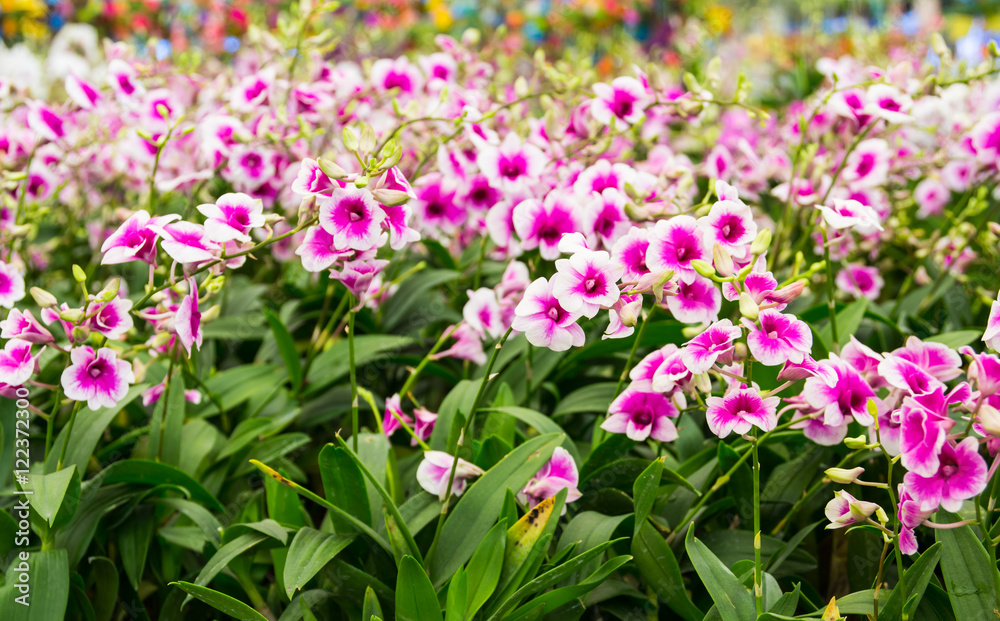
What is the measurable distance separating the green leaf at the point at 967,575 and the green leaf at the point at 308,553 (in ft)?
2.67

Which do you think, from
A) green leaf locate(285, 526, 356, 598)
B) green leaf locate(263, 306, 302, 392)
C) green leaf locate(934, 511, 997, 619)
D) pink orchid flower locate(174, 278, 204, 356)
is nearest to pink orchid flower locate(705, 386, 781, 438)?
green leaf locate(934, 511, 997, 619)

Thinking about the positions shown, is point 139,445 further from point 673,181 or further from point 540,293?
point 673,181

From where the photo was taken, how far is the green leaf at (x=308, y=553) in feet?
3.13

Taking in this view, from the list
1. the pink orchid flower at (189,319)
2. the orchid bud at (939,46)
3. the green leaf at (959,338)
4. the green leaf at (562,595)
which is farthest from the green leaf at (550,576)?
the orchid bud at (939,46)

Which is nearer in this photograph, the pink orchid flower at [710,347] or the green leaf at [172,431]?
the pink orchid flower at [710,347]

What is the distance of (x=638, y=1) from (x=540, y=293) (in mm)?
4960

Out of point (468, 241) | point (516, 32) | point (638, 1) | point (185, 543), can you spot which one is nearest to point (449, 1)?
point (516, 32)

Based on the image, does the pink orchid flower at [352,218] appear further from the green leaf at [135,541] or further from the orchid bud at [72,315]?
the green leaf at [135,541]

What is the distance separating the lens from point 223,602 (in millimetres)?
946

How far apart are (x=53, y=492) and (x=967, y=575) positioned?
125 centimetres

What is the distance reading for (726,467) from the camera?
3.70ft

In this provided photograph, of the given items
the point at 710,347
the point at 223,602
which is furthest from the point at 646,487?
the point at 223,602

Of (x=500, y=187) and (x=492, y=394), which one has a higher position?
(x=500, y=187)

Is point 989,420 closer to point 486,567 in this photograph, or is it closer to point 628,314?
point 628,314
